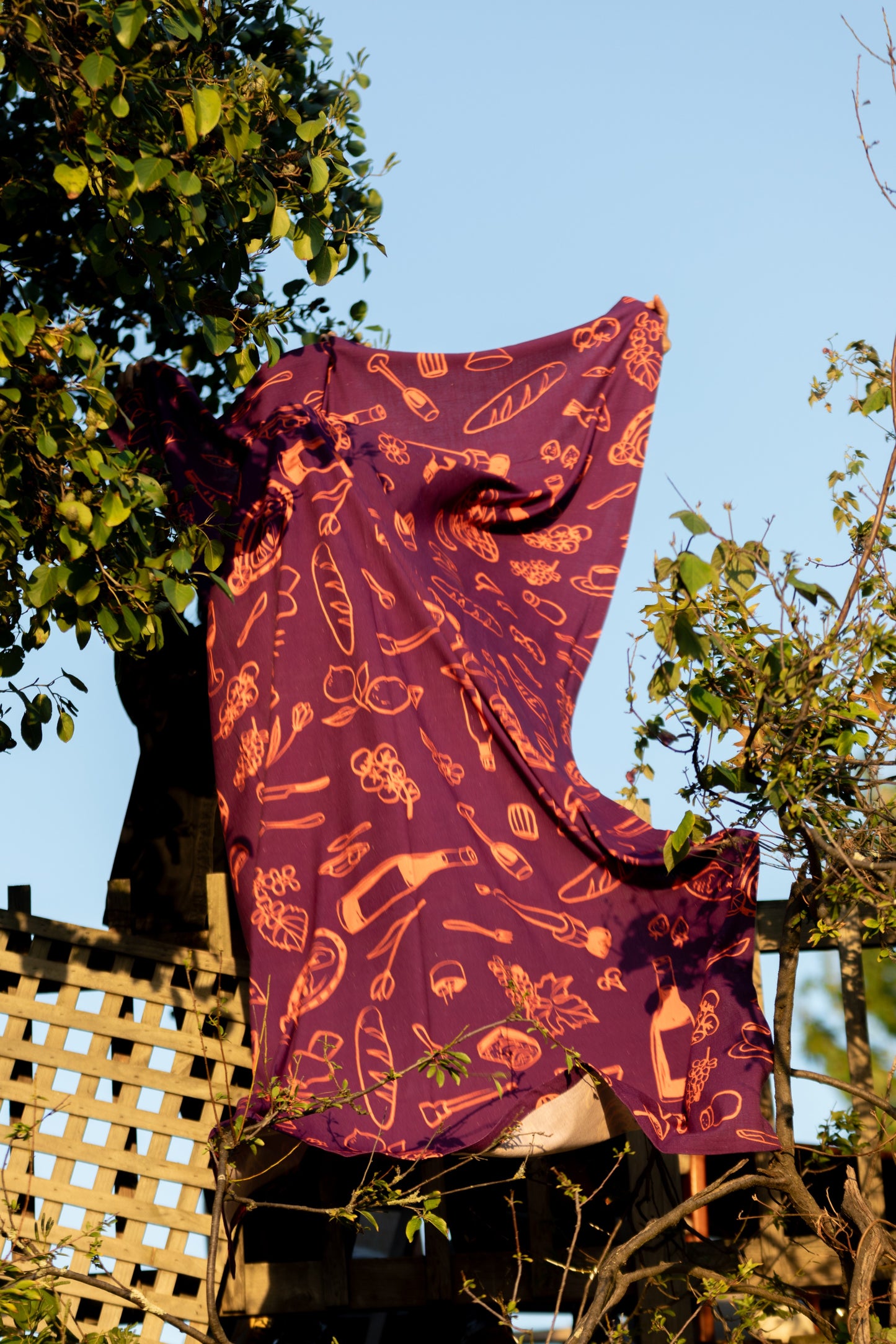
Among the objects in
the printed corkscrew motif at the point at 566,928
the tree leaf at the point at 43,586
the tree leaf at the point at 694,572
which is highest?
the tree leaf at the point at 43,586

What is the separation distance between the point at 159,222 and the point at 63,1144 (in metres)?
2.23

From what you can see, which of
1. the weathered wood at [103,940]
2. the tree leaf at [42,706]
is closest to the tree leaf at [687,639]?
the tree leaf at [42,706]

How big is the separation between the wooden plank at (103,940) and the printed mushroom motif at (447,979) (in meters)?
0.84

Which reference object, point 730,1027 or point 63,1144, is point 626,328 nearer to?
point 730,1027

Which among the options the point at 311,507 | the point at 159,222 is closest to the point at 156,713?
the point at 311,507

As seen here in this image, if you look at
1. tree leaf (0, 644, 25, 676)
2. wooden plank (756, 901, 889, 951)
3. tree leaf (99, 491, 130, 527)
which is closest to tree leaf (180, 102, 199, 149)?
tree leaf (99, 491, 130, 527)

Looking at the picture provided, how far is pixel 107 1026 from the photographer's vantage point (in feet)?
11.9

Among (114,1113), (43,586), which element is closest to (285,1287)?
(114,1113)

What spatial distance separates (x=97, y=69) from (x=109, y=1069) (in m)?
2.35

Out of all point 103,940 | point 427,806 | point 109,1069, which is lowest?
point 109,1069

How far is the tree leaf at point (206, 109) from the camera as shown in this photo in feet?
9.23

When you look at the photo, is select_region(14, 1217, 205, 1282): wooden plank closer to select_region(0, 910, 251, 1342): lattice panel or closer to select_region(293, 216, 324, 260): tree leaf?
select_region(0, 910, 251, 1342): lattice panel

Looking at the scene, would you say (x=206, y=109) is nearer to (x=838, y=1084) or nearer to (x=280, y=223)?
(x=280, y=223)

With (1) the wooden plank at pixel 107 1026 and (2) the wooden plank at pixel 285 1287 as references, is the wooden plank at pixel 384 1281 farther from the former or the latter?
(1) the wooden plank at pixel 107 1026
